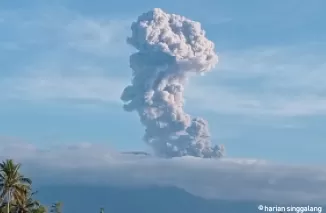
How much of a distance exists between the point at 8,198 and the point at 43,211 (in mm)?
11108

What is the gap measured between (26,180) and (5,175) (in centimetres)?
356

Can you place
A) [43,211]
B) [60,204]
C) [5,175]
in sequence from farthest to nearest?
[60,204], [43,211], [5,175]

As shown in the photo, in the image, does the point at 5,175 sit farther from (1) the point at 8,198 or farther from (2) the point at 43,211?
(2) the point at 43,211

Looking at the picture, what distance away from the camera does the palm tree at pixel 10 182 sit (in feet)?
311

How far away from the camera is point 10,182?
311 ft

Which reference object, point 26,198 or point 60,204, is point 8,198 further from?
point 60,204

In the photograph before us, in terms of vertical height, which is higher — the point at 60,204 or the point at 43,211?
the point at 60,204

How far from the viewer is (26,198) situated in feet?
333

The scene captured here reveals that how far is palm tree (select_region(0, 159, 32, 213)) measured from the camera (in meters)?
94.9

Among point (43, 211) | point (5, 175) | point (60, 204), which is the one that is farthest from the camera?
point (60, 204)

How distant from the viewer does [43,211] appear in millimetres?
106500

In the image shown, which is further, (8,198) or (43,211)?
(43,211)

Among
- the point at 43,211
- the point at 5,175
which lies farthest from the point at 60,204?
the point at 5,175

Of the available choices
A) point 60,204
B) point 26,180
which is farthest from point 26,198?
point 60,204
